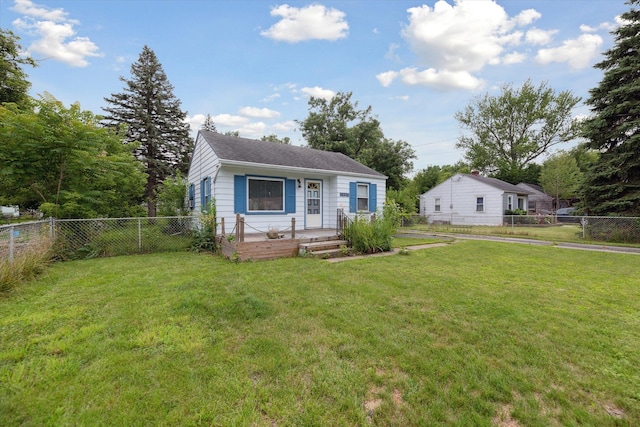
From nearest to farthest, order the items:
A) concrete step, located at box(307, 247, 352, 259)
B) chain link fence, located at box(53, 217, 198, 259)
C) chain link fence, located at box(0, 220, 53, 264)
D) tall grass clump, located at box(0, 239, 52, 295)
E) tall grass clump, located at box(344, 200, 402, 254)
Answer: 1. tall grass clump, located at box(0, 239, 52, 295)
2. chain link fence, located at box(0, 220, 53, 264)
3. chain link fence, located at box(53, 217, 198, 259)
4. concrete step, located at box(307, 247, 352, 259)
5. tall grass clump, located at box(344, 200, 402, 254)

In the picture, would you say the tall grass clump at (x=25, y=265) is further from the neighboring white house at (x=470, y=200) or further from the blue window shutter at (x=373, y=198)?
the neighboring white house at (x=470, y=200)

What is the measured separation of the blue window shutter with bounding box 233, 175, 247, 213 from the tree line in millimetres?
3675

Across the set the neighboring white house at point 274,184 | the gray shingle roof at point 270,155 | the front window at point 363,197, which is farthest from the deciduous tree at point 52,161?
the front window at point 363,197

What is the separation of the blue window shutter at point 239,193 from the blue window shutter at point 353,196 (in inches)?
175

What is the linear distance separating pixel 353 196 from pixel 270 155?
3.78 m

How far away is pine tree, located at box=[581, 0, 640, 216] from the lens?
1109cm

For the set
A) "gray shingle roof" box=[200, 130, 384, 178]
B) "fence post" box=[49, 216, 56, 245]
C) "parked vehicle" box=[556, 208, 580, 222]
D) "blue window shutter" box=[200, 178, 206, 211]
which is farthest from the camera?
"parked vehicle" box=[556, 208, 580, 222]

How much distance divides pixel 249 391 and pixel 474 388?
178cm

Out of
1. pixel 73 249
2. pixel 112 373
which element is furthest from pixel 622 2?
pixel 73 249

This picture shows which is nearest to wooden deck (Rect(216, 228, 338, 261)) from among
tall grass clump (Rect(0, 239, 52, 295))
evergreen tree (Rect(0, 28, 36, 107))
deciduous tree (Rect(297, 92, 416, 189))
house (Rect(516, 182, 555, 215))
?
tall grass clump (Rect(0, 239, 52, 295))

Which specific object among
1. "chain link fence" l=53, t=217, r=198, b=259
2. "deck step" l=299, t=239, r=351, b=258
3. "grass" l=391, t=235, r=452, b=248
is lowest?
"grass" l=391, t=235, r=452, b=248

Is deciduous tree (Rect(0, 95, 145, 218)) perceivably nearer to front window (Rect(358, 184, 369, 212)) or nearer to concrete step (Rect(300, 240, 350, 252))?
concrete step (Rect(300, 240, 350, 252))

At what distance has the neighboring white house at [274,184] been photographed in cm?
858

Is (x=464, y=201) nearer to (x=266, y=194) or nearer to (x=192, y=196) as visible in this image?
(x=266, y=194)
